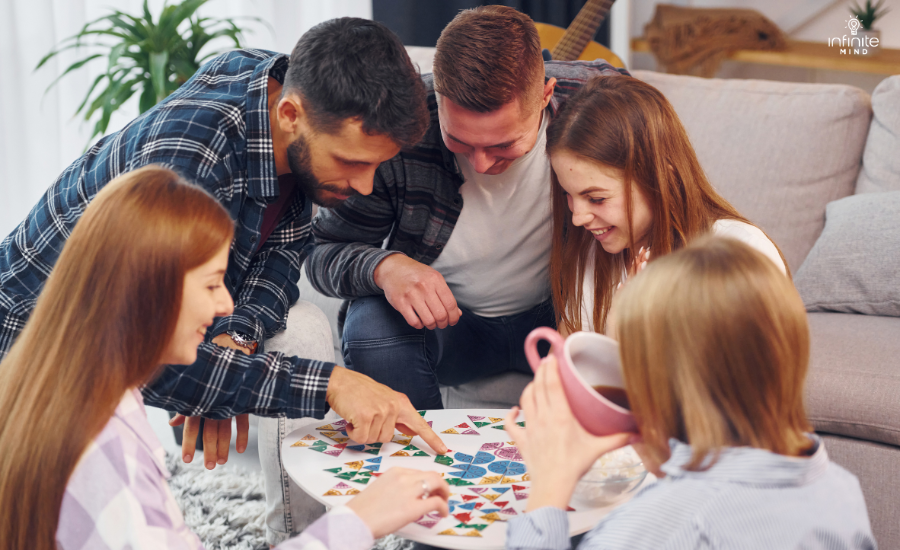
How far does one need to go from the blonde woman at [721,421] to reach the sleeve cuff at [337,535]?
0.57 ft

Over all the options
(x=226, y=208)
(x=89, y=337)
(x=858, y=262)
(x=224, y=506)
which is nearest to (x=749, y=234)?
(x=858, y=262)

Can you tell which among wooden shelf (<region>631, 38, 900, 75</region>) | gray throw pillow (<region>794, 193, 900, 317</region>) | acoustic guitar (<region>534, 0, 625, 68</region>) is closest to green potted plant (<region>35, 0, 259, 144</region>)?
acoustic guitar (<region>534, 0, 625, 68</region>)

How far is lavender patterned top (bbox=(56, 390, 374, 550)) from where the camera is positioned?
0.78 m

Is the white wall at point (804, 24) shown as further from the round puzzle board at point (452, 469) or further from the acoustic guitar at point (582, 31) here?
the round puzzle board at point (452, 469)

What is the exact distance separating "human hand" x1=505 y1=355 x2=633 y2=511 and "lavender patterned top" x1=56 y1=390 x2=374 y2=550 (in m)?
0.29

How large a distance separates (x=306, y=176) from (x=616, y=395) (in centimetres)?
74

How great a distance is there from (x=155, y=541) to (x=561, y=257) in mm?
974

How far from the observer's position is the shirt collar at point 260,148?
4.44ft

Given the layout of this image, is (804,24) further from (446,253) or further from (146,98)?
(146,98)

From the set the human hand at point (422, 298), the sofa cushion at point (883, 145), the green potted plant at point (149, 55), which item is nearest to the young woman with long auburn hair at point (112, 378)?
the human hand at point (422, 298)

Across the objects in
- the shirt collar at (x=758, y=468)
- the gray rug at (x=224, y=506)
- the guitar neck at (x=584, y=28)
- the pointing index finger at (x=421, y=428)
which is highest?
the guitar neck at (x=584, y=28)

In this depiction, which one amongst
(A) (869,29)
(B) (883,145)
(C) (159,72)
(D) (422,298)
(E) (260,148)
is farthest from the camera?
(A) (869,29)

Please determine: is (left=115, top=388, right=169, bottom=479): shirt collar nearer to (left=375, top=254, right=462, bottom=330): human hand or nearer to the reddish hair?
(left=375, top=254, right=462, bottom=330): human hand

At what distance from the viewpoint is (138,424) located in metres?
0.85
